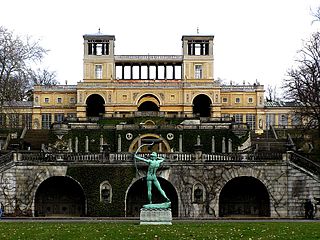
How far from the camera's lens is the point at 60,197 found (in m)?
47.2

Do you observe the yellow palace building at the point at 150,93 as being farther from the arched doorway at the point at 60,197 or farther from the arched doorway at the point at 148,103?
the arched doorway at the point at 60,197

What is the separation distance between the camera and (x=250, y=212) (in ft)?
154

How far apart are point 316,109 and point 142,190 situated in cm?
1367

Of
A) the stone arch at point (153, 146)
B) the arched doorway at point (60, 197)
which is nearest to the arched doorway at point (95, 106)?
the stone arch at point (153, 146)

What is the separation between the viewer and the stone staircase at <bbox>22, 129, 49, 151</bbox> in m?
61.7

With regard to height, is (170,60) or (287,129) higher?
(170,60)

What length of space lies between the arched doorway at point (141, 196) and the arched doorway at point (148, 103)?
37.1 metres

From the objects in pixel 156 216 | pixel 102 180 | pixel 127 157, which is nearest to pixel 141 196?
pixel 127 157

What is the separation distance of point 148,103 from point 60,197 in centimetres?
3924

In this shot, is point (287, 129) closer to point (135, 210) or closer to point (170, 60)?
point (170, 60)

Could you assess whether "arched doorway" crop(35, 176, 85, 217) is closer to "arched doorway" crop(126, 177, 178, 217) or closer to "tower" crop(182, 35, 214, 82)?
"arched doorway" crop(126, 177, 178, 217)

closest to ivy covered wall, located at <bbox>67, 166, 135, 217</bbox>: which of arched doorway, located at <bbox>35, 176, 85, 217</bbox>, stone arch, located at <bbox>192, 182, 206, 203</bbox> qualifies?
arched doorway, located at <bbox>35, 176, 85, 217</bbox>

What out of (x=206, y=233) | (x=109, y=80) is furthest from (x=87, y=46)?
(x=206, y=233)

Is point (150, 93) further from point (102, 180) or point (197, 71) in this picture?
→ point (102, 180)
